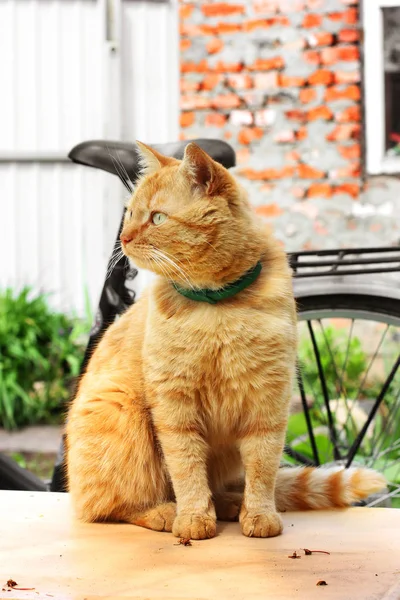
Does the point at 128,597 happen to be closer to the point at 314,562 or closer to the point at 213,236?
the point at 314,562

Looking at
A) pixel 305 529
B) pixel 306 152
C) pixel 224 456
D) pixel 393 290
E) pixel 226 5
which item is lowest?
pixel 305 529

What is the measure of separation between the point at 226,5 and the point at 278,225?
137 cm

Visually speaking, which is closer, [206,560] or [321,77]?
[206,560]

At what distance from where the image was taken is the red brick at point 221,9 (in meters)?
4.64

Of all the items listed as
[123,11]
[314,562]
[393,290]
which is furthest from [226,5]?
[314,562]

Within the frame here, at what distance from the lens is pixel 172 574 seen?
4.12ft

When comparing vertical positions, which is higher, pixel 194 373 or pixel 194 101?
pixel 194 101

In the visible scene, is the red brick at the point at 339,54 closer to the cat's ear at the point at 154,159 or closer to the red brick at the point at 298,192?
the red brick at the point at 298,192

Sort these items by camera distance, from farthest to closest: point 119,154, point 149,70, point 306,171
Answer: point 149,70
point 306,171
point 119,154

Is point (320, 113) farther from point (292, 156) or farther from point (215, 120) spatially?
point (215, 120)

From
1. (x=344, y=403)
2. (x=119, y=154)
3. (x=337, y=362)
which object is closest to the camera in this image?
(x=119, y=154)

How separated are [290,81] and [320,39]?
0.29 meters

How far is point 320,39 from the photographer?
179 inches

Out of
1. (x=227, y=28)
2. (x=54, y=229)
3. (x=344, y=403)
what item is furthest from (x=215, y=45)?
(x=344, y=403)
